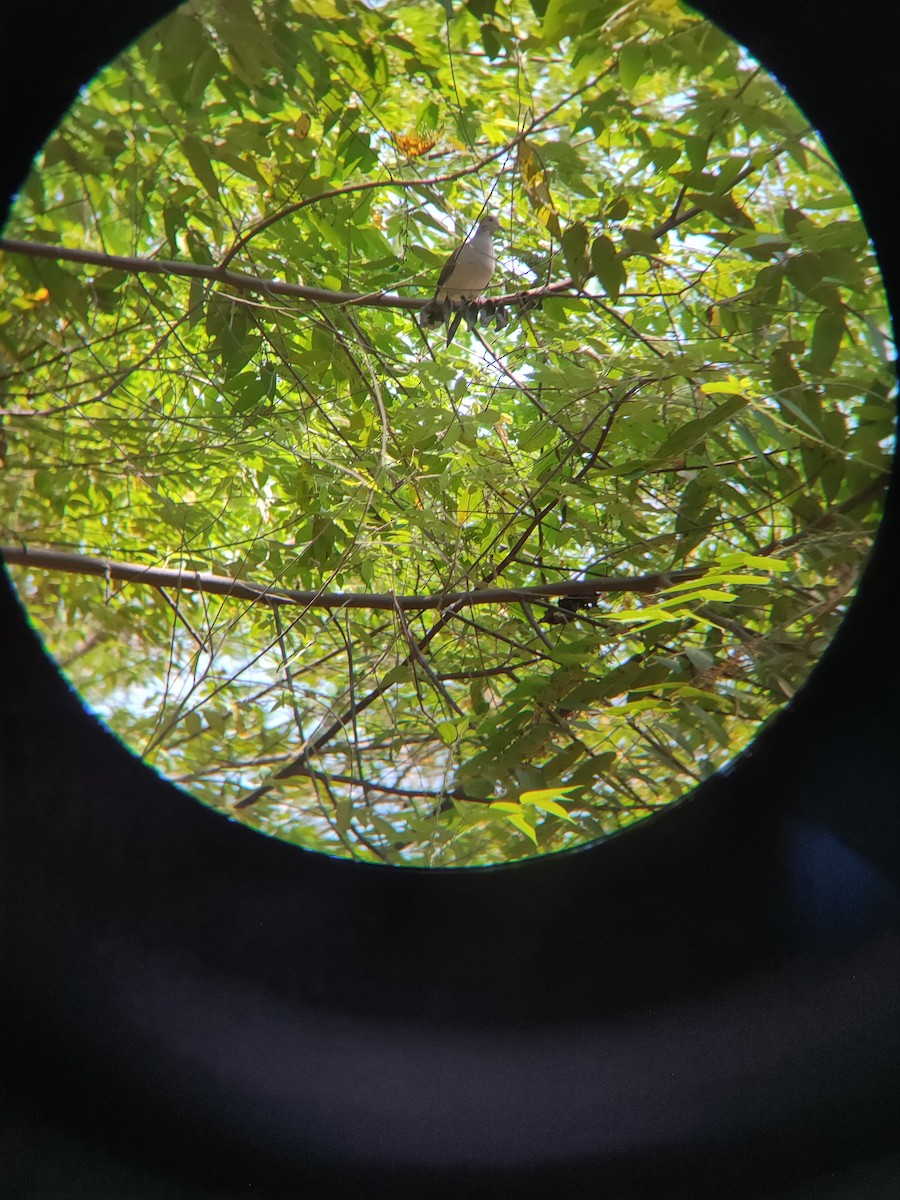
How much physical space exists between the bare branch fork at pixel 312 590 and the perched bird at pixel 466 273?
0.34 m

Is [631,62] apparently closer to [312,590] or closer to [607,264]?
[607,264]

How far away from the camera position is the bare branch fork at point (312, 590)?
93cm

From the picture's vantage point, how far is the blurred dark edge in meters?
0.61

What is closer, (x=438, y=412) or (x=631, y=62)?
(x=631, y=62)

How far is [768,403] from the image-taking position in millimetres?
710

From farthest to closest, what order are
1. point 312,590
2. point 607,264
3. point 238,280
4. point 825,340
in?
point 312,590
point 238,280
point 607,264
point 825,340

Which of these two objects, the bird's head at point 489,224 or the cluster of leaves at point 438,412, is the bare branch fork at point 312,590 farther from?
the bird's head at point 489,224

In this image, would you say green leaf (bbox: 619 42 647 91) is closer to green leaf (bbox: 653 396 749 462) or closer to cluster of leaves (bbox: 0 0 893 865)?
cluster of leaves (bbox: 0 0 893 865)

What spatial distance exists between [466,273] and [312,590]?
17.2 inches

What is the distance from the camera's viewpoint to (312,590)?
3.36 ft

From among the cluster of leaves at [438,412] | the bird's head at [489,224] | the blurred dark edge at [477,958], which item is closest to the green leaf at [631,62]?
the cluster of leaves at [438,412]

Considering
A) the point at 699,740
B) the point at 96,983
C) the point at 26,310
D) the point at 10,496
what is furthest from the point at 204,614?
the point at 699,740

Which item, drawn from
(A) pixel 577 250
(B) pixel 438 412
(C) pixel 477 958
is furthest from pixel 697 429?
(C) pixel 477 958

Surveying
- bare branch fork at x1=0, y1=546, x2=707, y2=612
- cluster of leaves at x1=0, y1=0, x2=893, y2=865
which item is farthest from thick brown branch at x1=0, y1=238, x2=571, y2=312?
bare branch fork at x1=0, y1=546, x2=707, y2=612
